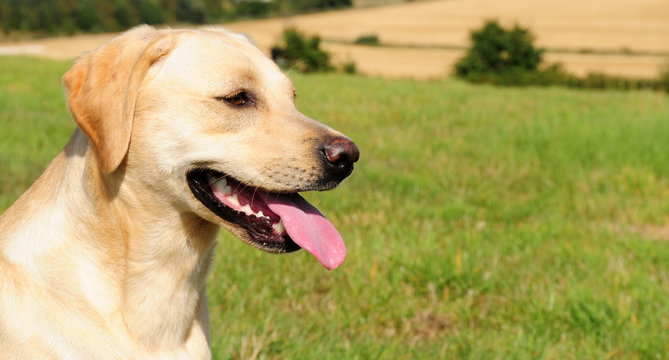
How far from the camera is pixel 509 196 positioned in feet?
30.2

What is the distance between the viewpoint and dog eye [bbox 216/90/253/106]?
3361 mm

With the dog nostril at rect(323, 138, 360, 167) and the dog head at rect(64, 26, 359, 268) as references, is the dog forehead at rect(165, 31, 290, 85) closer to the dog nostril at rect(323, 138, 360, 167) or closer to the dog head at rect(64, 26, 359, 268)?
the dog head at rect(64, 26, 359, 268)

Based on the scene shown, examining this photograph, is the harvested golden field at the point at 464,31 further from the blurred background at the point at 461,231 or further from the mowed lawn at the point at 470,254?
the mowed lawn at the point at 470,254

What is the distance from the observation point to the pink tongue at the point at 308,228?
133 inches

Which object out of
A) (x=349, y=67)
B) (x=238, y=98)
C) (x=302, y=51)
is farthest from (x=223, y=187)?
(x=302, y=51)

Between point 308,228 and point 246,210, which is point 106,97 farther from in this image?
point 308,228

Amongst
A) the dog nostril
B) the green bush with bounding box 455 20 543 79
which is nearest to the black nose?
the dog nostril

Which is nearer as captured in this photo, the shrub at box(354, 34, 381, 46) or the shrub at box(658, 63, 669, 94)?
the shrub at box(658, 63, 669, 94)

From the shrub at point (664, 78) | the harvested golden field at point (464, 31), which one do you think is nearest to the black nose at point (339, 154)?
the shrub at point (664, 78)

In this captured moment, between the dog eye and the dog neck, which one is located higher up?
the dog eye

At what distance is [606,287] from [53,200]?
408cm

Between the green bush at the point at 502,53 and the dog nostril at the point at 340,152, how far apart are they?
3857cm

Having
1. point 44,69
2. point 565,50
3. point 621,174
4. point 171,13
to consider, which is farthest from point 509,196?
point 171,13

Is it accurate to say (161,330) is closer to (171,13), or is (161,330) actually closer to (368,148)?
(368,148)
